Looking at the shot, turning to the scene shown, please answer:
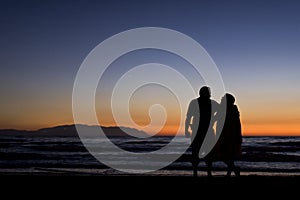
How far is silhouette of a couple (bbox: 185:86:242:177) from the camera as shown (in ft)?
28.2

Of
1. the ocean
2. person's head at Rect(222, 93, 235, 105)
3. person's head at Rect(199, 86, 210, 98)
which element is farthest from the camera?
the ocean

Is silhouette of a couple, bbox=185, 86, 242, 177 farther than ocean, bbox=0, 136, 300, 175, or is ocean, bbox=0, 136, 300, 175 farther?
ocean, bbox=0, 136, 300, 175

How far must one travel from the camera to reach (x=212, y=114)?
867 cm

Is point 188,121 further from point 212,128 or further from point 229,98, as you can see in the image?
point 229,98

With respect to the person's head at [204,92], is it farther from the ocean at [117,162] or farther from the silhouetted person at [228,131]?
the ocean at [117,162]

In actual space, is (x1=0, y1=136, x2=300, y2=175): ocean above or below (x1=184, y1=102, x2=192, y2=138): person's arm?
below

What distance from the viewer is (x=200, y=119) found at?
8.67 m

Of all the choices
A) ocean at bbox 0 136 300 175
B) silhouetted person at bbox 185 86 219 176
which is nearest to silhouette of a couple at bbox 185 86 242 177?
silhouetted person at bbox 185 86 219 176

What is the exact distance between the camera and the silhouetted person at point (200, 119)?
28.2 feet

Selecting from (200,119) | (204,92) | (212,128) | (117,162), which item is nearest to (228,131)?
(212,128)

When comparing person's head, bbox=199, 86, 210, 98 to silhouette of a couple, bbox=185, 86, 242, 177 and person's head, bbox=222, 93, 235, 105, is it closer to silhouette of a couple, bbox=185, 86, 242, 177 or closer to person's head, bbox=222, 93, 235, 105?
silhouette of a couple, bbox=185, 86, 242, 177

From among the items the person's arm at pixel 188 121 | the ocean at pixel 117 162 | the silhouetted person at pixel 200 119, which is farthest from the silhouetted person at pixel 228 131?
the ocean at pixel 117 162

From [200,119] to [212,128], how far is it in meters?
0.35

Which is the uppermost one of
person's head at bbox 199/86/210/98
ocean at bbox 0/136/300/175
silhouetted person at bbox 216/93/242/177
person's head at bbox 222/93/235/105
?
person's head at bbox 199/86/210/98
